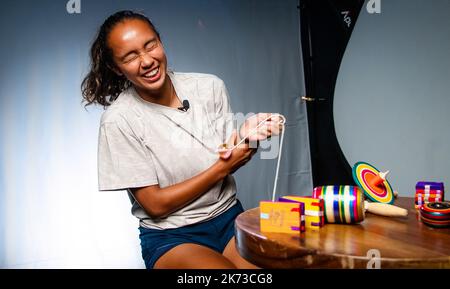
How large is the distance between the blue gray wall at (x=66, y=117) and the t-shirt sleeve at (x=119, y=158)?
1.33 metres

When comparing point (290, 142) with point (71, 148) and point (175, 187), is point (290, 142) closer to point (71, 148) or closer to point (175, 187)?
point (71, 148)

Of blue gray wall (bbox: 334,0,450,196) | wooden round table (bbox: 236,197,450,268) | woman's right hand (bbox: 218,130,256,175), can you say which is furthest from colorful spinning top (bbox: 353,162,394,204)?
blue gray wall (bbox: 334,0,450,196)

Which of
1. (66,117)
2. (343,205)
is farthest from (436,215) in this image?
(66,117)

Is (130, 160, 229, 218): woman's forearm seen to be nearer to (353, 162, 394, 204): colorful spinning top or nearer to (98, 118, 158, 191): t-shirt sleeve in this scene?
(98, 118, 158, 191): t-shirt sleeve

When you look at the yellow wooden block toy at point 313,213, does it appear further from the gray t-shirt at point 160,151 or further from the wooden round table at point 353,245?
the gray t-shirt at point 160,151

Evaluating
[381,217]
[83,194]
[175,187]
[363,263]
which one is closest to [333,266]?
[363,263]

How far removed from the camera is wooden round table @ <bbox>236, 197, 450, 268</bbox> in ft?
3.03

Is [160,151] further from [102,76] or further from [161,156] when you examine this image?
[102,76]

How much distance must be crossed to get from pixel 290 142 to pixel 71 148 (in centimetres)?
137

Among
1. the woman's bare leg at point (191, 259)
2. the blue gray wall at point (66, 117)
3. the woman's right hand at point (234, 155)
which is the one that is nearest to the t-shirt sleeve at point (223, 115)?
the woman's right hand at point (234, 155)

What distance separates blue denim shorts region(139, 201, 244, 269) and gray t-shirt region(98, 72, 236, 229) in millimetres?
19

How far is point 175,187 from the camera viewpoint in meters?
1.51

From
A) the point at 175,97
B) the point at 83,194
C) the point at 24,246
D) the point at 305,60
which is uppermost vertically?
the point at 305,60

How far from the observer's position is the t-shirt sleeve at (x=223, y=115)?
1.71m
